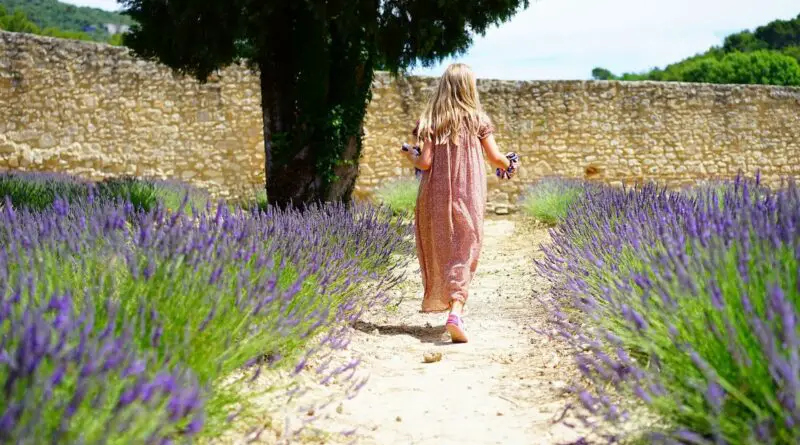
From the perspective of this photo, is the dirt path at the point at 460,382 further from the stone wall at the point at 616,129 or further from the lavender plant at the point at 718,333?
the stone wall at the point at 616,129

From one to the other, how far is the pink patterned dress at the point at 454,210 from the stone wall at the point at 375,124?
227 inches

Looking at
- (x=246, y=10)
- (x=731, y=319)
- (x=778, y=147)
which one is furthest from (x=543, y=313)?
(x=778, y=147)

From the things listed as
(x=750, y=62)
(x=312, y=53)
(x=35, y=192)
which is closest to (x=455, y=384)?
(x=312, y=53)

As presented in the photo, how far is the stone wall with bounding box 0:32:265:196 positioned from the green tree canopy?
459 cm

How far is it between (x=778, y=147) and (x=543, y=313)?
1114cm

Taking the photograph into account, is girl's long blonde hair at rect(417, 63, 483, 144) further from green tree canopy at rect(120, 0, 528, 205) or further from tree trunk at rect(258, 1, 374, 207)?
tree trunk at rect(258, 1, 374, 207)

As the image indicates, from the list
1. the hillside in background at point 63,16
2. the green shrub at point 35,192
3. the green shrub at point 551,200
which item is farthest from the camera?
the hillside in background at point 63,16

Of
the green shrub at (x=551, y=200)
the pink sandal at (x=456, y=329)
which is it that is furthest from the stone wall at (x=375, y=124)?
the pink sandal at (x=456, y=329)

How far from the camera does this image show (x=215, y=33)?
19.2 feet

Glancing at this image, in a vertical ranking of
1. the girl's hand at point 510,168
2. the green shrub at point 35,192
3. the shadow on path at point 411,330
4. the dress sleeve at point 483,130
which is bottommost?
the shadow on path at point 411,330

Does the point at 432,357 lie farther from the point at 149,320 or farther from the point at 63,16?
the point at 63,16

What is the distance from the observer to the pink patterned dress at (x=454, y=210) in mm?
3652

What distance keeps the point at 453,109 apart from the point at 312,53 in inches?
97.7

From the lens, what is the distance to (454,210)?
12.1 feet
